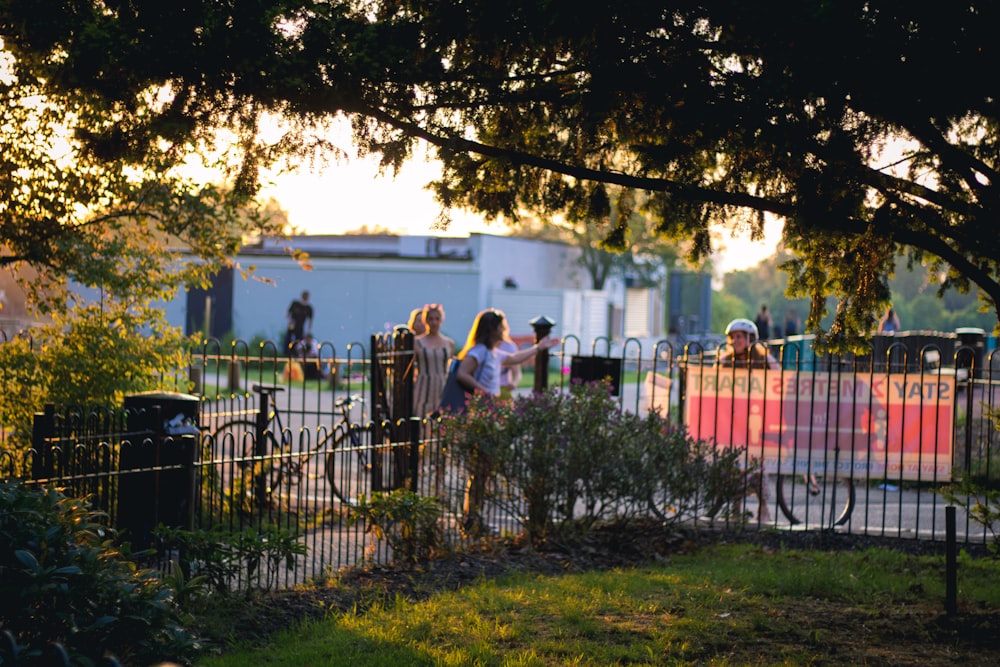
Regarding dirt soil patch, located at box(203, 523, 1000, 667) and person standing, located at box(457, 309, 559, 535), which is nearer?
dirt soil patch, located at box(203, 523, 1000, 667)

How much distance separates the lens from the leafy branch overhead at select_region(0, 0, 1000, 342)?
16.7 ft

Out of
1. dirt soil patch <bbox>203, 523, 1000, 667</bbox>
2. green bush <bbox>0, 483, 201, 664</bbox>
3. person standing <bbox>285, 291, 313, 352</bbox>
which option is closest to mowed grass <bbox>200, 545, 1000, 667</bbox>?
dirt soil patch <bbox>203, 523, 1000, 667</bbox>

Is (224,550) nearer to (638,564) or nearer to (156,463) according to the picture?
(156,463)

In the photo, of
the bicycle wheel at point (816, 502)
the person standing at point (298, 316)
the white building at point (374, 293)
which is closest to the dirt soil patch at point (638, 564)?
the bicycle wheel at point (816, 502)

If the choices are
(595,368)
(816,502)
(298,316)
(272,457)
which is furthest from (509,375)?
(298,316)

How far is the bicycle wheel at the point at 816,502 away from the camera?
9.98m

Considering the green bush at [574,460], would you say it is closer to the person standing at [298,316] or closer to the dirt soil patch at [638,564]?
the dirt soil patch at [638,564]

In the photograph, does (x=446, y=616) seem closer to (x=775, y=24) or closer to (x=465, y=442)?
(x=465, y=442)

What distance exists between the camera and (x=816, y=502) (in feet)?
40.5

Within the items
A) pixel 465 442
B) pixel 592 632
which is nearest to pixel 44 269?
pixel 465 442

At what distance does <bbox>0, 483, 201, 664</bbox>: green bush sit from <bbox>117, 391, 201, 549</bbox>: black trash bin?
2.99m

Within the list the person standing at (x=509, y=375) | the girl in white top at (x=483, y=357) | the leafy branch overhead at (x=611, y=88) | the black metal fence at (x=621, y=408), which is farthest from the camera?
the person standing at (x=509, y=375)

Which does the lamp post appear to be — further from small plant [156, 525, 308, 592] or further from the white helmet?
small plant [156, 525, 308, 592]

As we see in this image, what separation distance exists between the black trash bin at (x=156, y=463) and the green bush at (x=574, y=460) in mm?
1933
